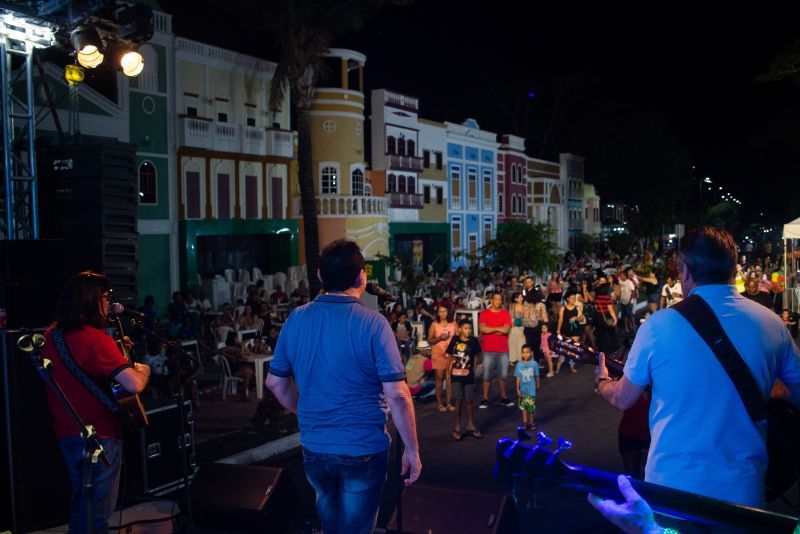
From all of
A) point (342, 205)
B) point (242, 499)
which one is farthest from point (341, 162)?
point (242, 499)

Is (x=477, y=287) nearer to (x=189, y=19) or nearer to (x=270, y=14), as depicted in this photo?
(x=270, y=14)

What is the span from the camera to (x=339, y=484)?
352 centimetres

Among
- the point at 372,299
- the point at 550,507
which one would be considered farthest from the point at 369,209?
the point at 550,507

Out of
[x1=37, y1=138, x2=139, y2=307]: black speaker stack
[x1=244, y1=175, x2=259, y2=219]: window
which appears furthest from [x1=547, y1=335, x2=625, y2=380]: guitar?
[x1=244, y1=175, x2=259, y2=219]: window

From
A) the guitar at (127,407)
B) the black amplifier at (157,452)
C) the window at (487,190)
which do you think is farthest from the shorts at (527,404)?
the window at (487,190)

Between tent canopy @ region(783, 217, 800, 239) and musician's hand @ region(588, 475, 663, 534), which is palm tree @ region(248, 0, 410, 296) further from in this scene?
musician's hand @ region(588, 475, 663, 534)

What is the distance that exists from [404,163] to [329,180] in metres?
5.77

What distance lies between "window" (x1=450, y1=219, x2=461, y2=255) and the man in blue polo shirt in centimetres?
3531

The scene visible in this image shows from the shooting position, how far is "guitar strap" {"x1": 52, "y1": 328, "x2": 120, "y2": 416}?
4.26m

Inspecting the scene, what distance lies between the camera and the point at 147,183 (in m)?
21.6

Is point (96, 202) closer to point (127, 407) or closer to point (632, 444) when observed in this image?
point (127, 407)

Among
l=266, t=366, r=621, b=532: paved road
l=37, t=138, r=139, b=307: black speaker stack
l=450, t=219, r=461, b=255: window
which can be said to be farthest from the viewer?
l=450, t=219, r=461, b=255: window

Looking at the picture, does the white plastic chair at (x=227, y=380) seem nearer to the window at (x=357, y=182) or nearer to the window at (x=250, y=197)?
the window at (x=250, y=197)

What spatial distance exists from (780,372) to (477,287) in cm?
2154
